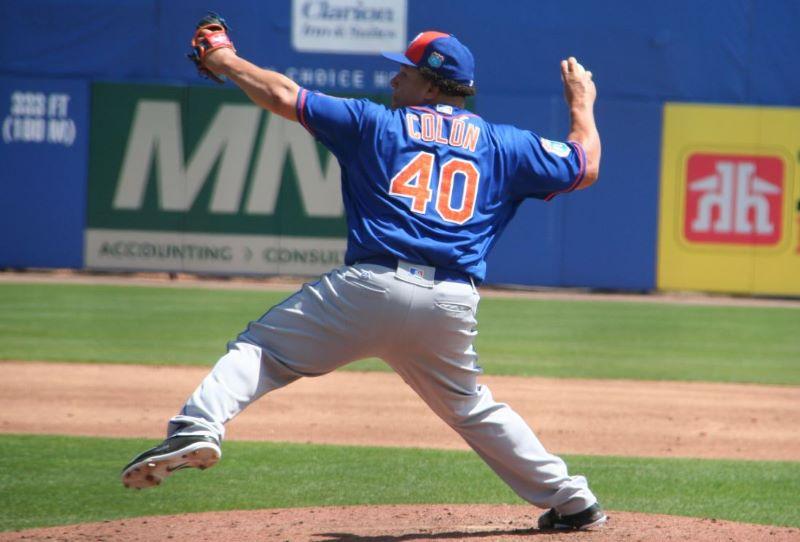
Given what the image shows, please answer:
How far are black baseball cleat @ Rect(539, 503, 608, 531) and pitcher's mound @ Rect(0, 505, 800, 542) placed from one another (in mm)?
40

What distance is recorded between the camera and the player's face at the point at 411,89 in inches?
163

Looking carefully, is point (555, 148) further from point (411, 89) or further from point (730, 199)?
point (730, 199)

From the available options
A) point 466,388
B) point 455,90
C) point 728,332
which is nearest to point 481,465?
point 466,388

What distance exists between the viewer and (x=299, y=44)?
17.8m

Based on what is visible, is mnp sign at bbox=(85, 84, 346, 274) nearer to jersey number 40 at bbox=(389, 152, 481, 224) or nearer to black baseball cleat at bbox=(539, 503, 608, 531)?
black baseball cleat at bbox=(539, 503, 608, 531)

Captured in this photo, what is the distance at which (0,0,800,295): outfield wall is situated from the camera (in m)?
17.6

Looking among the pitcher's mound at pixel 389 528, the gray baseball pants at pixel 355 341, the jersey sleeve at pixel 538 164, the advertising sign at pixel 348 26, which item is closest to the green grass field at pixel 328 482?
the pitcher's mound at pixel 389 528

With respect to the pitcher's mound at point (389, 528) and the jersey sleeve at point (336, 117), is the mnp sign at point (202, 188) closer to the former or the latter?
the pitcher's mound at point (389, 528)

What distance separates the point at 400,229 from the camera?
3.94 metres

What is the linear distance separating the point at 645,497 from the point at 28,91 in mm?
14351

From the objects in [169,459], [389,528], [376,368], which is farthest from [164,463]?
[376,368]

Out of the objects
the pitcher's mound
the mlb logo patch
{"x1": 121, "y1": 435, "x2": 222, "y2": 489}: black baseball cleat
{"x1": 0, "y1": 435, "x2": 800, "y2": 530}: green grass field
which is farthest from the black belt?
{"x1": 0, "y1": 435, "x2": 800, "y2": 530}: green grass field

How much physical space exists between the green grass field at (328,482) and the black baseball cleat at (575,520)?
A: 563 millimetres

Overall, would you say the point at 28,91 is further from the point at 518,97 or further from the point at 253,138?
the point at 518,97
